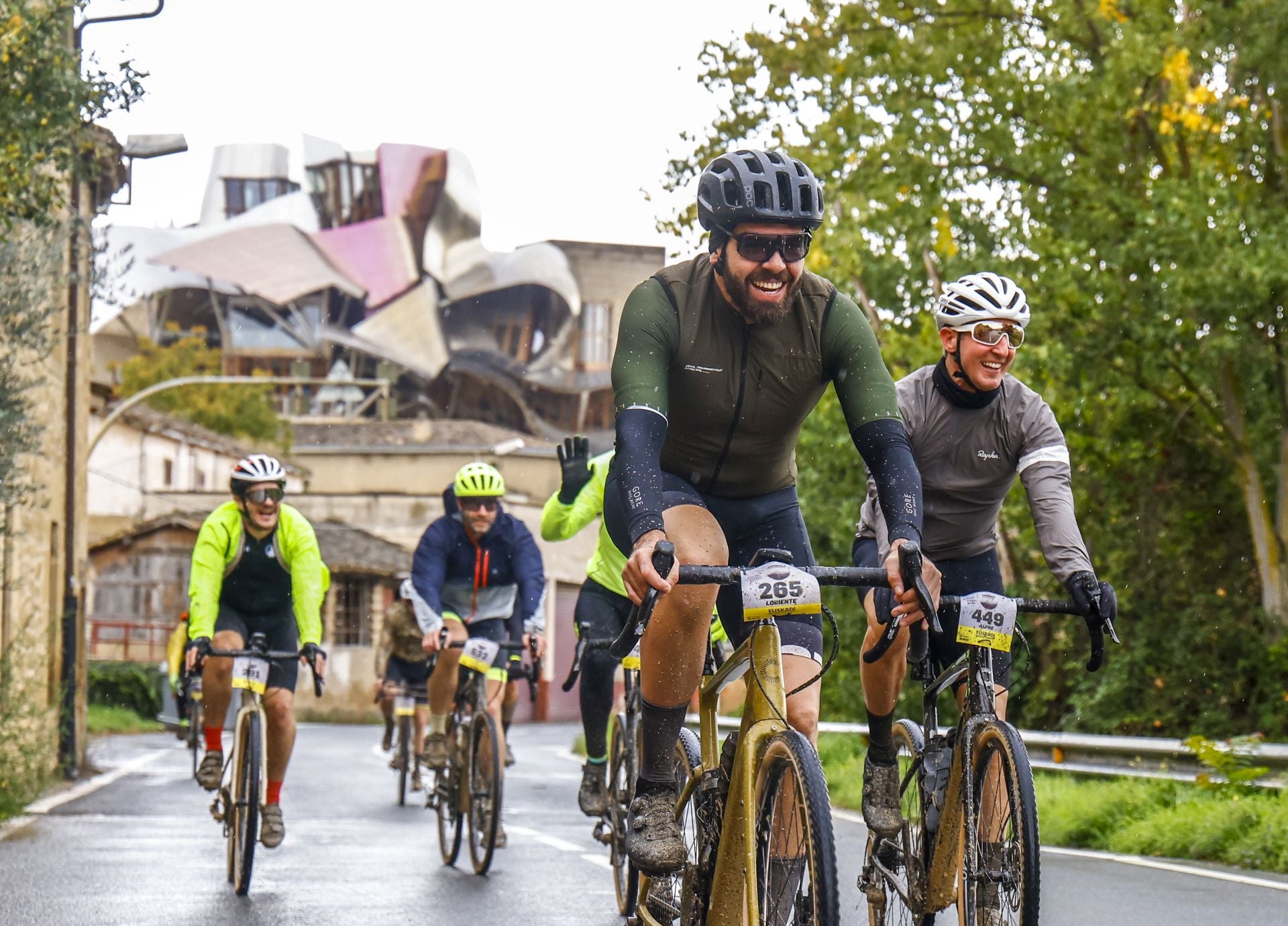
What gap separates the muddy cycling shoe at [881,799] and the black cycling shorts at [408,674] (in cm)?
1006

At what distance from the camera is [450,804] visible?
10.7 meters

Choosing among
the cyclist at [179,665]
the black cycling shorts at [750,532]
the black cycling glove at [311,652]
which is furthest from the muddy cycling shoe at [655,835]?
the cyclist at [179,665]

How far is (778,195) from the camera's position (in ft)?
17.1

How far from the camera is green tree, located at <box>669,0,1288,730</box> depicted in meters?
19.1

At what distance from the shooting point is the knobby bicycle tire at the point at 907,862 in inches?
Result: 237

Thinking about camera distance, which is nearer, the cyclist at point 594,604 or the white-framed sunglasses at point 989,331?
the white-framed sunglasses at point 989,331

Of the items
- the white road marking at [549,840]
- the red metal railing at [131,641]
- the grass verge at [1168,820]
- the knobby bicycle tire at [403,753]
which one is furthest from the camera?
the red metal railing at [131,641]

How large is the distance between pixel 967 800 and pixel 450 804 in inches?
220

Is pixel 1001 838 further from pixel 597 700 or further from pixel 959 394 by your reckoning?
pixel 597 700

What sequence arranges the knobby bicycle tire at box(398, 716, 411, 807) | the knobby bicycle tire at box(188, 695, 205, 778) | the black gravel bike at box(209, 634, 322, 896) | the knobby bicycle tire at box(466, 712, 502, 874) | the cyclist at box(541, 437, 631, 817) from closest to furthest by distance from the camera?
the black gravel bike at box(209, 634, 322, 896) < the cyclist at box(541, 437, 631, 817) < the knobby bicycle tire at box(466, 712, 502, 874) < the knobby bicycle tire at box(398, 716, 411, 807) < the knobby bicycle tire at box(188, 695, 205, 778)

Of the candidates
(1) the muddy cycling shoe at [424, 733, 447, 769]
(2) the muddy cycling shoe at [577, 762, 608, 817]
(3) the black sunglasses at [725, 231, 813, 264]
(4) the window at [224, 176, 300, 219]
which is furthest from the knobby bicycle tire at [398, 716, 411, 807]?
(4) the window at [224, 176, 300, 219]

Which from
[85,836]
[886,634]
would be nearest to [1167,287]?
[85,836]

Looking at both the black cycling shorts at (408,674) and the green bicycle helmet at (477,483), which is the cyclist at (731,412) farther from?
the black cycling shorts at (408,674)

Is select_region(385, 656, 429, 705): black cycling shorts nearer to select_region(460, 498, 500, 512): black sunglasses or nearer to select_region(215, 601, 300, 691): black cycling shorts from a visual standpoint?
select_region(460, 498, 500, 512): black sunglasses
